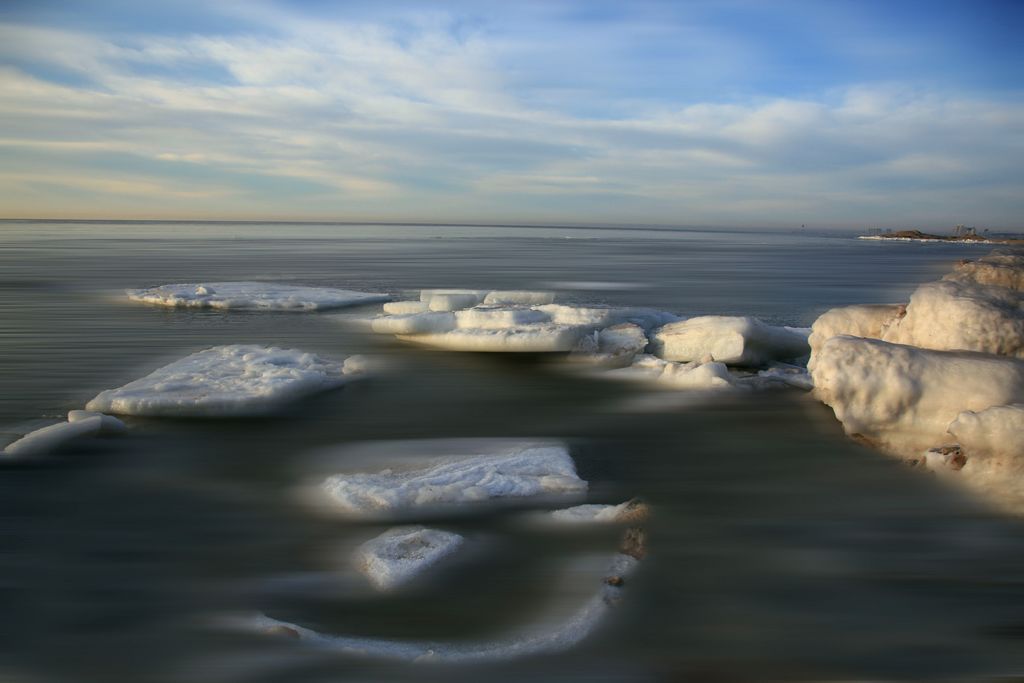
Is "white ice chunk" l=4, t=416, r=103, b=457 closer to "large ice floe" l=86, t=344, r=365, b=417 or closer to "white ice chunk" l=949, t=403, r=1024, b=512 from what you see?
"large ice floe" l=86, t=344, r=365, b=417

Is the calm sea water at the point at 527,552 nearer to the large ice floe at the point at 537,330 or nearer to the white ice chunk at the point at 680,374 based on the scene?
the white ice chunk at the point at 680,374

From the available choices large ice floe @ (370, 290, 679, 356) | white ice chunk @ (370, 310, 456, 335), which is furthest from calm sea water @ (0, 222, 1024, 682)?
white ice chunk @ (370, 310, 456, 335)

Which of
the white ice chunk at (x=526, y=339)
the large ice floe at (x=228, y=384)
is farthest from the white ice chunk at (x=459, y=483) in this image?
the white ice chunk at (x=526, y=339)

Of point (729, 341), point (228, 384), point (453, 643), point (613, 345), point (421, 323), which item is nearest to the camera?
point (453, 643)

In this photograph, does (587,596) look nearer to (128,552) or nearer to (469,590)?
(469,590)

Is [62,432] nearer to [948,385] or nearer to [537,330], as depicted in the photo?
[537,330]

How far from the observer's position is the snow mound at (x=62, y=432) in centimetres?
448

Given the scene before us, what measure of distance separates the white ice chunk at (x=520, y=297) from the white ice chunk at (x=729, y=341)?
125 inches

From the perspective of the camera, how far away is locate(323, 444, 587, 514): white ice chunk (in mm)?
3738

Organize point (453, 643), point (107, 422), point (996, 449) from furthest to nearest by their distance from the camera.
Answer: point (107, 422), point (996, 449), point (453, 643)

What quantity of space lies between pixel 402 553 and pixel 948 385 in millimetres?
3803

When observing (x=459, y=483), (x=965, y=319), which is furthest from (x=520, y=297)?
(x=459, y=483)

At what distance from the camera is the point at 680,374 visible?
6.72m

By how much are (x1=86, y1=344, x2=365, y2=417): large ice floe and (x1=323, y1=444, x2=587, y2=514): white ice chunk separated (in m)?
1.82
